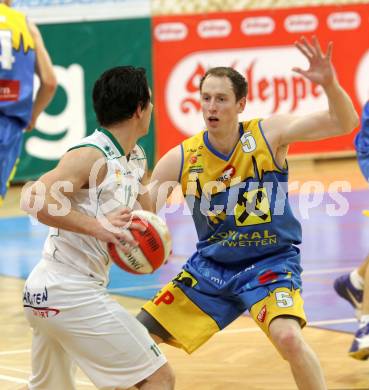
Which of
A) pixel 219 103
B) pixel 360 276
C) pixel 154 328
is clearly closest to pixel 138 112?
pixel 219 103

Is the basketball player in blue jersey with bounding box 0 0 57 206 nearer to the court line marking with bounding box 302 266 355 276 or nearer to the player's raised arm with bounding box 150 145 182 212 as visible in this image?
the player's raised arm with bounding box 150 145 182 212

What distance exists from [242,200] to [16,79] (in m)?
2.22

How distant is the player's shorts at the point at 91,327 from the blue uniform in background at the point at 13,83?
2.61 m

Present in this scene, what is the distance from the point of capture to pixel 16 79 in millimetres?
6957

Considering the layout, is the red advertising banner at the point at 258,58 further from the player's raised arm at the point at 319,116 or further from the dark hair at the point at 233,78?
the player's raised arm at the point at 319,116

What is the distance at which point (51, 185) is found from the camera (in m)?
4.28

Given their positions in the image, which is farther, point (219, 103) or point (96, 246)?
point (219, 103)

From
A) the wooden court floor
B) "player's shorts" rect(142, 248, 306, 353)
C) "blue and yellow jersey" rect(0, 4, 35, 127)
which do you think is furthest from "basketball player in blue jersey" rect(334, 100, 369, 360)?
"blue and yellow jersey" rect(0, 4, 35, 127)

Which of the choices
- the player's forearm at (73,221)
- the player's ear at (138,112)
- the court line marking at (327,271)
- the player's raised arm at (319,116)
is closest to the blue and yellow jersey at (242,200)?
the player's raised arm at (319,116)

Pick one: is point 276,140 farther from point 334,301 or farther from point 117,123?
point 334,301

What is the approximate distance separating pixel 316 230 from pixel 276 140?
200 inches

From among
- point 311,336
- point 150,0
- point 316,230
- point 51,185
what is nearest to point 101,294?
point 51,185

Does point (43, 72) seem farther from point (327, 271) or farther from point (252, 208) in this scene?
point (327, 271)

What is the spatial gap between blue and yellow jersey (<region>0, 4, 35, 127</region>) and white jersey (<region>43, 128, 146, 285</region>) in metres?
2.55
